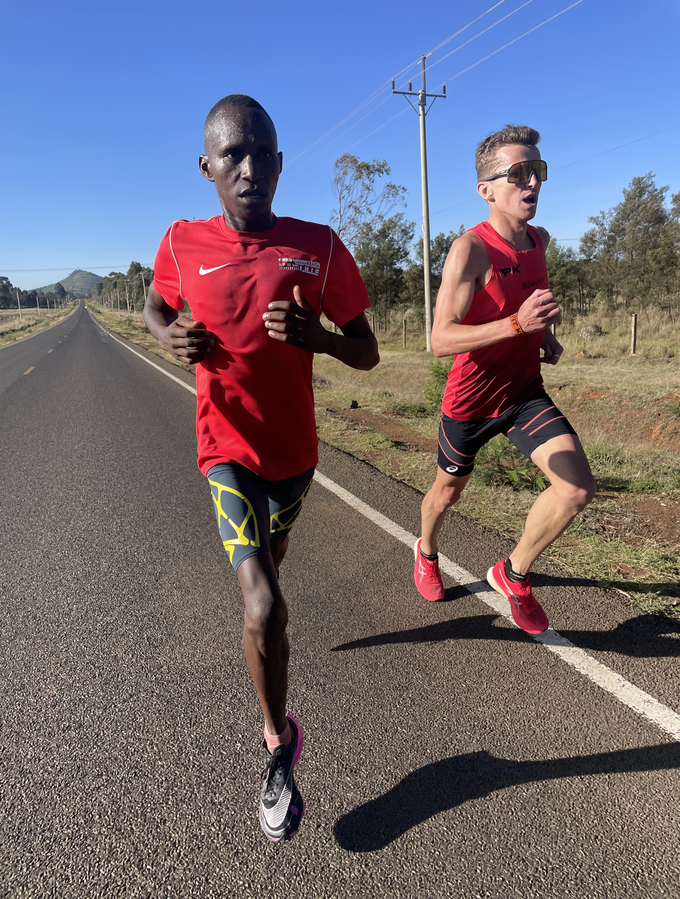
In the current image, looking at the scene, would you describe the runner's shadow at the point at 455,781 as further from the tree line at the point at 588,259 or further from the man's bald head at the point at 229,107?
the tree line at the point at 588,259

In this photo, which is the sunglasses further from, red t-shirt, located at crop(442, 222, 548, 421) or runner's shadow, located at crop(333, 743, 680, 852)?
runner's shadow, located at crop(333, 743, 680, 852)

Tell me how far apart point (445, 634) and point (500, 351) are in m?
1.45

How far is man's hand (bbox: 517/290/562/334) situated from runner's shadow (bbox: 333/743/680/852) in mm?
1636

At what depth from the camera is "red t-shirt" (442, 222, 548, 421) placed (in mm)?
3074

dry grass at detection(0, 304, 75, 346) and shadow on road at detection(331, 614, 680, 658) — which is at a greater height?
shadow on road at detection(331, 614, 680, 658)

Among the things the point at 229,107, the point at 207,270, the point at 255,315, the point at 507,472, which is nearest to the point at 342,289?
the point at 255,315

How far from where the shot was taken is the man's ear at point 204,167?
241 centimetres

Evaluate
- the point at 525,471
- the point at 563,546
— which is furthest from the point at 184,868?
the point at 525,471

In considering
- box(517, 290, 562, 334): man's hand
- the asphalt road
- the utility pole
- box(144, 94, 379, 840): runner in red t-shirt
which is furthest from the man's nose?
the utility pole

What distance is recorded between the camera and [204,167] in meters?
2.44

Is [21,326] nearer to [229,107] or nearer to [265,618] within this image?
[229,107]

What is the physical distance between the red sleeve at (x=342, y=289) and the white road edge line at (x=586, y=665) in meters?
1.87

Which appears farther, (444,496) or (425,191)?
(425,191)

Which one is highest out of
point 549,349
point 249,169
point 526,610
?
point 249,169
